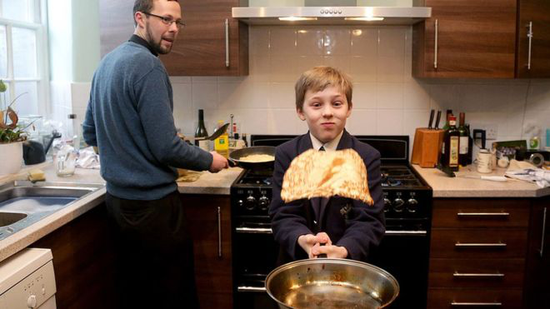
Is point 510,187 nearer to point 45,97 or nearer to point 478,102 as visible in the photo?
point 478,102

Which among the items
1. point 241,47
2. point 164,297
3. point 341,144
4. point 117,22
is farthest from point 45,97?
point 341,144

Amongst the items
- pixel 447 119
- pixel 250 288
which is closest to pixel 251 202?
pixel 250 288

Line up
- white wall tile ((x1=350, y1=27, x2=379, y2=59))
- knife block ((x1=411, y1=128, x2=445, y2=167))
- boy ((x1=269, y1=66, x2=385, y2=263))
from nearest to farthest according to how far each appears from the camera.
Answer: boy ((x1=269, y1=66, x2=385, y2=263))
knife block ((x1=411, y1=128, x2=445, y2=167))
white wall tile ((x1=350, y1=27, x2=379, y2=59))

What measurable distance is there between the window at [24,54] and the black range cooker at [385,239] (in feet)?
4.35

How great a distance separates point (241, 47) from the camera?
2812 mm

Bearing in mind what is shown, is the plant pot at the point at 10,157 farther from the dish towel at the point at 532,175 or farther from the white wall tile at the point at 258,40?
the dish towel at the point at 532,175

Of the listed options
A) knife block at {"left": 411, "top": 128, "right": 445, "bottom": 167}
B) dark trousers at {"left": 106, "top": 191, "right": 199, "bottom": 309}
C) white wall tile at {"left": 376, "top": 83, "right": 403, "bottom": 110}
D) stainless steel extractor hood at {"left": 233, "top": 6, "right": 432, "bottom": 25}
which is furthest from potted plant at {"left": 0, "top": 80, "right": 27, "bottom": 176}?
knife block at {"left": 411, "top": 128, "right": 445, "bottom": 167}

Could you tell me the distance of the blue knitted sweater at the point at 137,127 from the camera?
1931 millimetres

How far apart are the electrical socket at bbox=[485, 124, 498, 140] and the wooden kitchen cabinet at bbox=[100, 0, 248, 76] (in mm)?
1448

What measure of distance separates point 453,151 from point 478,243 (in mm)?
520

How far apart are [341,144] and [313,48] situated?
5.13 feet

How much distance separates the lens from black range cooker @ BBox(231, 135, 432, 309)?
2.46 m

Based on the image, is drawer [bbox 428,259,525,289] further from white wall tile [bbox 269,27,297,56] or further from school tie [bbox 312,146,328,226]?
white wall tile [bbox 269,27,297,56]

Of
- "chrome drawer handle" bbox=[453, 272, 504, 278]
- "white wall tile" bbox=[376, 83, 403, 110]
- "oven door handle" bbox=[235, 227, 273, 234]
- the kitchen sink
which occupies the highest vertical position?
"white wall tile" bbox=[376, 83, 403, 110]
